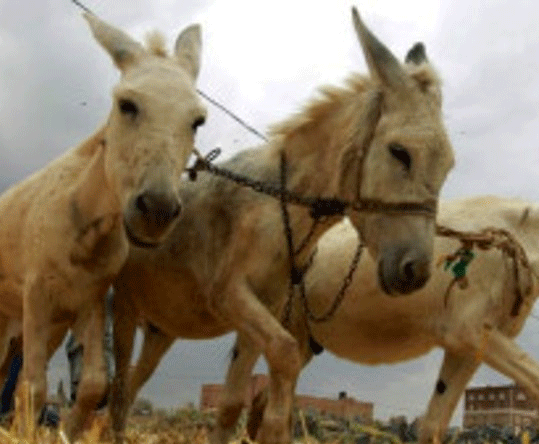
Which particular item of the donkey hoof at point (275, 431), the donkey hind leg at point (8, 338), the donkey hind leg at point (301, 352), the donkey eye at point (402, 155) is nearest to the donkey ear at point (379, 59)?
the donkey eye at point (402, 155)

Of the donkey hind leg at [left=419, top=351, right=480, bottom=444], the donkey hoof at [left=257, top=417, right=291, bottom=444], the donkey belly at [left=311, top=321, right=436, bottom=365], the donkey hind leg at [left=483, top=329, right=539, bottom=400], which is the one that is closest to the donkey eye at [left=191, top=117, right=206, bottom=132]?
the donkey hoof at [left=257, top=417, right=291, bottom=444]

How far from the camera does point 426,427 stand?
8.74 meters

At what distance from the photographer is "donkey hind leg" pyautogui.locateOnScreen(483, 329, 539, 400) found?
26.1 ft

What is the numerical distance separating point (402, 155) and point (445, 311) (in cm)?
270

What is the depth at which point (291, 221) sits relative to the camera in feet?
21.9

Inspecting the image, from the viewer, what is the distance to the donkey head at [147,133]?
17.5 feet

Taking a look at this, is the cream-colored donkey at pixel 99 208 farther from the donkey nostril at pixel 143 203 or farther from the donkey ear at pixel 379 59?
the donkey ear at pixel 379 59

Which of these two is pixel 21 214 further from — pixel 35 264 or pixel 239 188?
pixel 239 188

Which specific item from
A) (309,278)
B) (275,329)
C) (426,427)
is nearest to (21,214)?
(275,329)

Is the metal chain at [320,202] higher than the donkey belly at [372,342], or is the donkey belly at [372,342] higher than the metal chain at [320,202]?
the metal chain at [320,202]

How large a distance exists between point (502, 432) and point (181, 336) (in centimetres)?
995

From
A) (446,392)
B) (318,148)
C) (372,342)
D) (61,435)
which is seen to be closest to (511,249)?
(446,392)

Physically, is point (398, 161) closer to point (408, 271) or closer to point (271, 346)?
point (408, 271)

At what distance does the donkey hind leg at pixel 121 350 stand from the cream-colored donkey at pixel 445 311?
1475 mm
